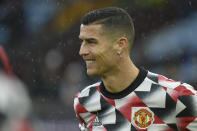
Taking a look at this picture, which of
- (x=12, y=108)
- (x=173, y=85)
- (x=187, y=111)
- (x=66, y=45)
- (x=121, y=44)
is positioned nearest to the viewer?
(x=187, y=111)

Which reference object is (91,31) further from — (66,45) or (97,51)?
(66,45)

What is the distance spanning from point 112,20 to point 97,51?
26 cm

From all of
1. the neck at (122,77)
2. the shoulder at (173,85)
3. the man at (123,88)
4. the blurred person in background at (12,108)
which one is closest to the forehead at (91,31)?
the man at (123,88)

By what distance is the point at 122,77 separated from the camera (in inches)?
133

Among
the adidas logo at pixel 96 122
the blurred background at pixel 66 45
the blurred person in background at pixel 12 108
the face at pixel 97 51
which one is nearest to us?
the face at pixel 97 51

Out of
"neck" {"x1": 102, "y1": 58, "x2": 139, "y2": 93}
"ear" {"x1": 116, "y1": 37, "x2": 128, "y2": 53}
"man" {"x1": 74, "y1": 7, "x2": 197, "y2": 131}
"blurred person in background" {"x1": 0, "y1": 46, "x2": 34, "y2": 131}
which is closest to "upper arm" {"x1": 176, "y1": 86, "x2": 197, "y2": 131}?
"man" {"x1": 74, "y1": 7, "x2": 197, "y2": 131}

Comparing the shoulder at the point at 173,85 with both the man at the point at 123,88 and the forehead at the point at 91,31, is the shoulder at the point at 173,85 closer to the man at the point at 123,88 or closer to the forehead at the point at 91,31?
the man at the point at 123,88

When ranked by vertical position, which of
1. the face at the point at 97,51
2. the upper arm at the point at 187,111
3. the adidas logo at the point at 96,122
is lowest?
the adidas logo at the point at 96,122

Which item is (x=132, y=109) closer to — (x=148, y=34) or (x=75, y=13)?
(x=148, y=34)

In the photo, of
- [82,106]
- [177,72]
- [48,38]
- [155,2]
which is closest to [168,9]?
[155,2]

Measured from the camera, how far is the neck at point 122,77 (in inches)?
132

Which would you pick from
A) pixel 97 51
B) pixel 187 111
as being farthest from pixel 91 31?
pixel 187 111

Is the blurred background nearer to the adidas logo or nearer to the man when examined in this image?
the adidas logo

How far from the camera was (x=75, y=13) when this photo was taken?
10.0 m
